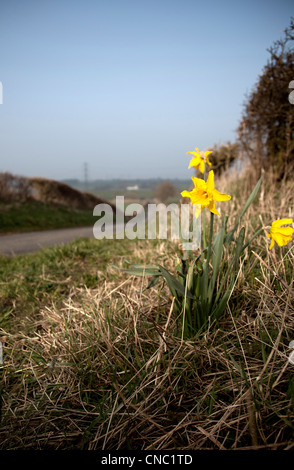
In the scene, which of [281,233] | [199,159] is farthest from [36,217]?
[281,233]

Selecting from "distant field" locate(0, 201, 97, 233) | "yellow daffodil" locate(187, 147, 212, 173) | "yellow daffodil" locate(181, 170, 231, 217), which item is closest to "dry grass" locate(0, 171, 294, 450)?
"yellow daffodil" locate(181, 170, 231, 217)

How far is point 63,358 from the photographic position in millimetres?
1646

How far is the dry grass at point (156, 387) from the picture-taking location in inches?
45.2

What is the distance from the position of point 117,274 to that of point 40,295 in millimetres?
844

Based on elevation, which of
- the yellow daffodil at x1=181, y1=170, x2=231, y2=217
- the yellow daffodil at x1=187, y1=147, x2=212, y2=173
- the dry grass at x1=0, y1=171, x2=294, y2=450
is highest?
the yellow daffodil at x1=187, y1=147, x2=212, y2=173

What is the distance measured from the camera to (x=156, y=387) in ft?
4.32

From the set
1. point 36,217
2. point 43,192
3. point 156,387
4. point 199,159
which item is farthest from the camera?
point 43,192

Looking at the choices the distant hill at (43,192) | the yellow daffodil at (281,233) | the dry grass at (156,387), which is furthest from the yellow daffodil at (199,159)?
the distant hill at (43,192)

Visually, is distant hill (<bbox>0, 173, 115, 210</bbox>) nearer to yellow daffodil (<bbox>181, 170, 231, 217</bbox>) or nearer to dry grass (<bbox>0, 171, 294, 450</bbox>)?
dry grass (<bbox>0, 171, 294, 450</bbox>)

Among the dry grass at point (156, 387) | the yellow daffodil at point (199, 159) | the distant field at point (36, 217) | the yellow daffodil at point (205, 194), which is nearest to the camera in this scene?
the dry grass at point (156, 387)

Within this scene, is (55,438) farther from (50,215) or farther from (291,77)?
(50,215)

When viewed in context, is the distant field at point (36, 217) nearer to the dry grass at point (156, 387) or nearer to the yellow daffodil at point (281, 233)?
the dry grass at point (156, 387)

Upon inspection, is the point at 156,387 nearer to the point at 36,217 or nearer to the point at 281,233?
the point at 281,233

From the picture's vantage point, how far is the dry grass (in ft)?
3.76
